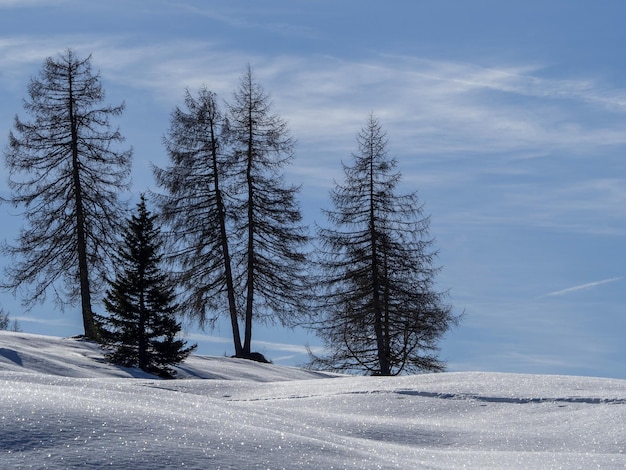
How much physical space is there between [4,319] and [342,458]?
101ft

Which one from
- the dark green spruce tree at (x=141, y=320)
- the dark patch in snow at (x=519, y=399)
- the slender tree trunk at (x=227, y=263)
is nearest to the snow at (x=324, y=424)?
the dark patch in snow at (x=519, y=399)

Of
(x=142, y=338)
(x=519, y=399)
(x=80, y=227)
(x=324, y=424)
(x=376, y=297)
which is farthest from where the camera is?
(x=376, y=297)

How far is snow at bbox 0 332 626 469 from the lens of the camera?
11.8 ft

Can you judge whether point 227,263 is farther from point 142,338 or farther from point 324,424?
point 324,424

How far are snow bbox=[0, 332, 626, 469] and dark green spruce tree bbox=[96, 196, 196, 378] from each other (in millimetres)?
9516

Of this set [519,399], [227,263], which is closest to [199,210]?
[227,263]

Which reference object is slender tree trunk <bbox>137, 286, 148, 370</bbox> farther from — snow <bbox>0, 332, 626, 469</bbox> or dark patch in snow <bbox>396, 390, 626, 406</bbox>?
dark patch in snow <bbox>396, 390, 626, 406</bbox>

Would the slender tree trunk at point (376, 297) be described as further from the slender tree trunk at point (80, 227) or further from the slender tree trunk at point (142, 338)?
the slender tree trunk at point (80, 227)

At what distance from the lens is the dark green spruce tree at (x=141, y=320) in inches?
661

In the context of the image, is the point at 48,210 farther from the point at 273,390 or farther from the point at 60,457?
the point at 60,457

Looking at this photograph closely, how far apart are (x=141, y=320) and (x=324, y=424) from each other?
1236cm

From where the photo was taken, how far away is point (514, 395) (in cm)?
659

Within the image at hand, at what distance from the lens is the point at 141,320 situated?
17.0 metres

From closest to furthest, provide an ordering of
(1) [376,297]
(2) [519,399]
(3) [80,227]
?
(2) [519,399] → (3) [80,227] → (1) [376,297]
